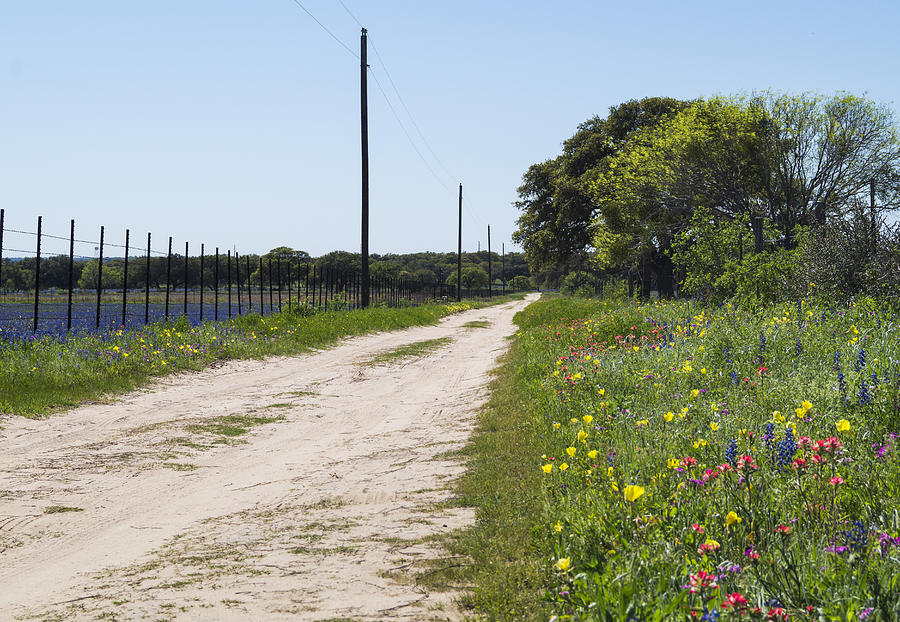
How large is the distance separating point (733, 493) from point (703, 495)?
0.70 feet

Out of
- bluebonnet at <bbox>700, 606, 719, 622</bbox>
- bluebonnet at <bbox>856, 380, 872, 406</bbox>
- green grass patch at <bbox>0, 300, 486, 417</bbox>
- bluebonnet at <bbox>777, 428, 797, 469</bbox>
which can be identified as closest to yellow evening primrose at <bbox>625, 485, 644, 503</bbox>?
bluebonnet at <bbox>700, 606, 719, 622</bbox>

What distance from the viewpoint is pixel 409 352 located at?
55.6ft

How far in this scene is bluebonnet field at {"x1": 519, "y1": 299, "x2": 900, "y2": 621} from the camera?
2.70 m

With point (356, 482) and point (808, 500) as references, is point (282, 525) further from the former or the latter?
point (808, 500)

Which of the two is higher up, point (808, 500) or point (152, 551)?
point (808, 500)

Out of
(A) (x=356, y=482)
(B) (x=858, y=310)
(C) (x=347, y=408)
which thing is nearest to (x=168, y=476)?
(A) (x=356, y=482)

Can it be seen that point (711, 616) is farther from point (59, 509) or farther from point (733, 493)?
point (59, 509)

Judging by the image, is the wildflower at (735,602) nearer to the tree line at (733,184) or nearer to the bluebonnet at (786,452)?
the bluebonnet at (786,452)

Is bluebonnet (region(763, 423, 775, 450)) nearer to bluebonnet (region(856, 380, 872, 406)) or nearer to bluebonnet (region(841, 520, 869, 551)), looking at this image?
bluebonnet (region(841, 520, 869, 551))

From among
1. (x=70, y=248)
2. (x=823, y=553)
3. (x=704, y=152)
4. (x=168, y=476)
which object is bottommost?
(x=168, y=476)

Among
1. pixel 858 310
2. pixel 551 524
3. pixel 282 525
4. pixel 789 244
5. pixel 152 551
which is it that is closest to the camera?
pixel 551 524

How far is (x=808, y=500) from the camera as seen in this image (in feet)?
11.6

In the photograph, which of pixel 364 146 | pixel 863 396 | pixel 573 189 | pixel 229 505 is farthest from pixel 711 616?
pixel 573 189

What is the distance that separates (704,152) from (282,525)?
27306mm
